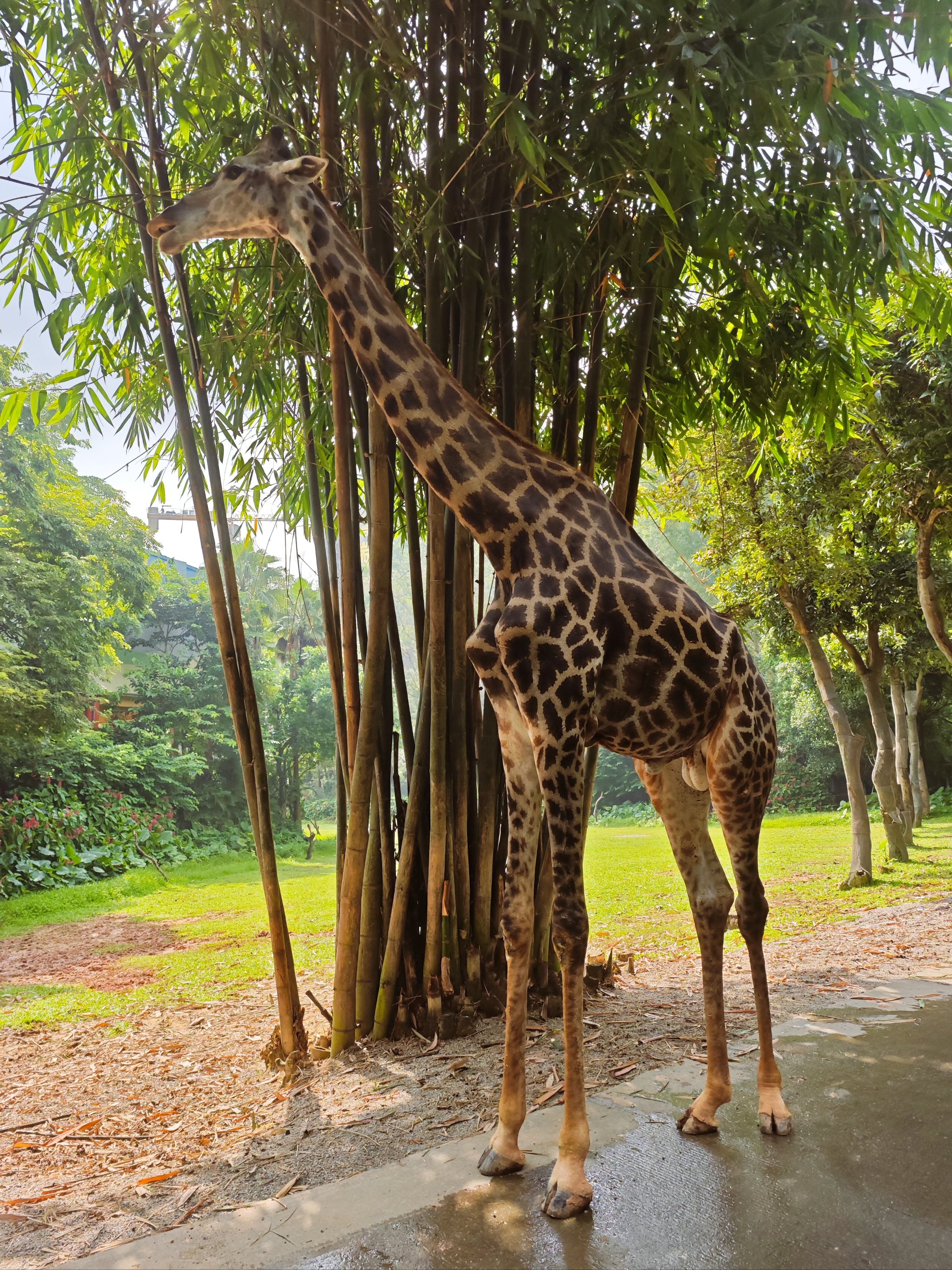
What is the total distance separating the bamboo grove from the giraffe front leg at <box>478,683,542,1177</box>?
0.84 meters

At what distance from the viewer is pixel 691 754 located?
291 centimetres

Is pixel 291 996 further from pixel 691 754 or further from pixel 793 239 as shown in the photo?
pixel 793 239

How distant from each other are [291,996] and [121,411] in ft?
10.2

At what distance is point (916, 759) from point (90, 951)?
44.5 ft

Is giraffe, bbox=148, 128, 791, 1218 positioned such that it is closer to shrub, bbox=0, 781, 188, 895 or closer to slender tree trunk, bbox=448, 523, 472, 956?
slender tree trunk, bbox=448, 523, 472, 956

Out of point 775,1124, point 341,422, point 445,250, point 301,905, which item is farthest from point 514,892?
point 301,905

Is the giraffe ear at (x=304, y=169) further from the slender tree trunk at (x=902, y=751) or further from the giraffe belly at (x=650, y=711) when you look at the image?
the slender tree trunk at (x=902, y=751)

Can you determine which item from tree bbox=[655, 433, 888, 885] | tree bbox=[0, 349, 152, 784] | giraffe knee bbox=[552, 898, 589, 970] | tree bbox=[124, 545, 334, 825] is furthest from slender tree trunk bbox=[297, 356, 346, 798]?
tree bbox=[124, 545, 334, 825]

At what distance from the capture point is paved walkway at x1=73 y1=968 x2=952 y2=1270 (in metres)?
2.00

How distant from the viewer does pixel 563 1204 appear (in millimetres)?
2164

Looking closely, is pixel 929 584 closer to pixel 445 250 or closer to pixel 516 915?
pixel 445 250

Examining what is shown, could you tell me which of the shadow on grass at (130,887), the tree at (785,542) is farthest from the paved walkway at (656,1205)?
the shadow on grass at (130,887)

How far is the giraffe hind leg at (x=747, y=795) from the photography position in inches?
109

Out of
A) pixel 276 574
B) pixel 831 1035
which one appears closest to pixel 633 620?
pixel 831 1035
